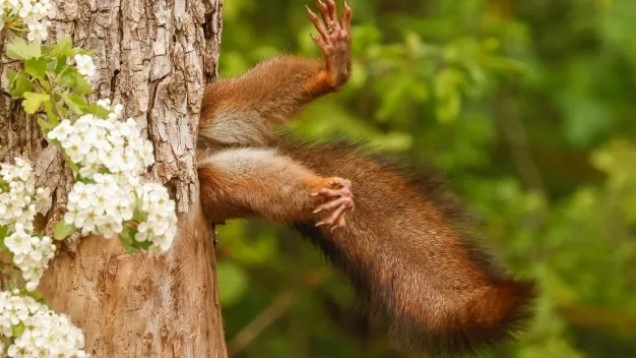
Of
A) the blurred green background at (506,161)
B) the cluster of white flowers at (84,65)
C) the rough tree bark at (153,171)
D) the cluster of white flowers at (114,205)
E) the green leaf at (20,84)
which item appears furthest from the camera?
the blurred green background at (506,161)

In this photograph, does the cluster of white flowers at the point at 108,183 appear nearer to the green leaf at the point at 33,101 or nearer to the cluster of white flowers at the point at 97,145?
the cluster of white flowers at the point at 97,145

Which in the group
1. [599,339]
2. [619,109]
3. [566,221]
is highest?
[619,109]

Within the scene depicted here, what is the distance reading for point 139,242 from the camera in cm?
290

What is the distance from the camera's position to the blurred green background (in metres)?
6.30

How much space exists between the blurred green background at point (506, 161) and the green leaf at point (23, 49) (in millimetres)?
2780

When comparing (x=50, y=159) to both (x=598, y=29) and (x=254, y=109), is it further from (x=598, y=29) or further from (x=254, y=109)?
(x=598, y=29)

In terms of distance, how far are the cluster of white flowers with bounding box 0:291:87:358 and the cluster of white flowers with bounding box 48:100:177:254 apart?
1.02 feet

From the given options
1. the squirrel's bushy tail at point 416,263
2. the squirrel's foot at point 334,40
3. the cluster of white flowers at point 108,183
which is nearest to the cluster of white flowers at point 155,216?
the cluster of white flowers at point 108,183

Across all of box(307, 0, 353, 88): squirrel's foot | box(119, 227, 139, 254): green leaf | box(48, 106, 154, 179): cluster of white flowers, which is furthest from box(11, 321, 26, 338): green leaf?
box(307, 0, 353, 88): squirrel's foot

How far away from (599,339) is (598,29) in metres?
1.79

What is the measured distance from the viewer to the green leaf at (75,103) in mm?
2900

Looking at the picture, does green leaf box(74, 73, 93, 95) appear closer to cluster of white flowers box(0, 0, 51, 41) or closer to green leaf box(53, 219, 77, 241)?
cluster of white flowers box(0, 0, 51, 41)

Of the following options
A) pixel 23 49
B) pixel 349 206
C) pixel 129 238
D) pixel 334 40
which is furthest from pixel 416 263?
pixel 23 49

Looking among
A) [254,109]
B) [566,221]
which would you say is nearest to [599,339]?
[566,221]
